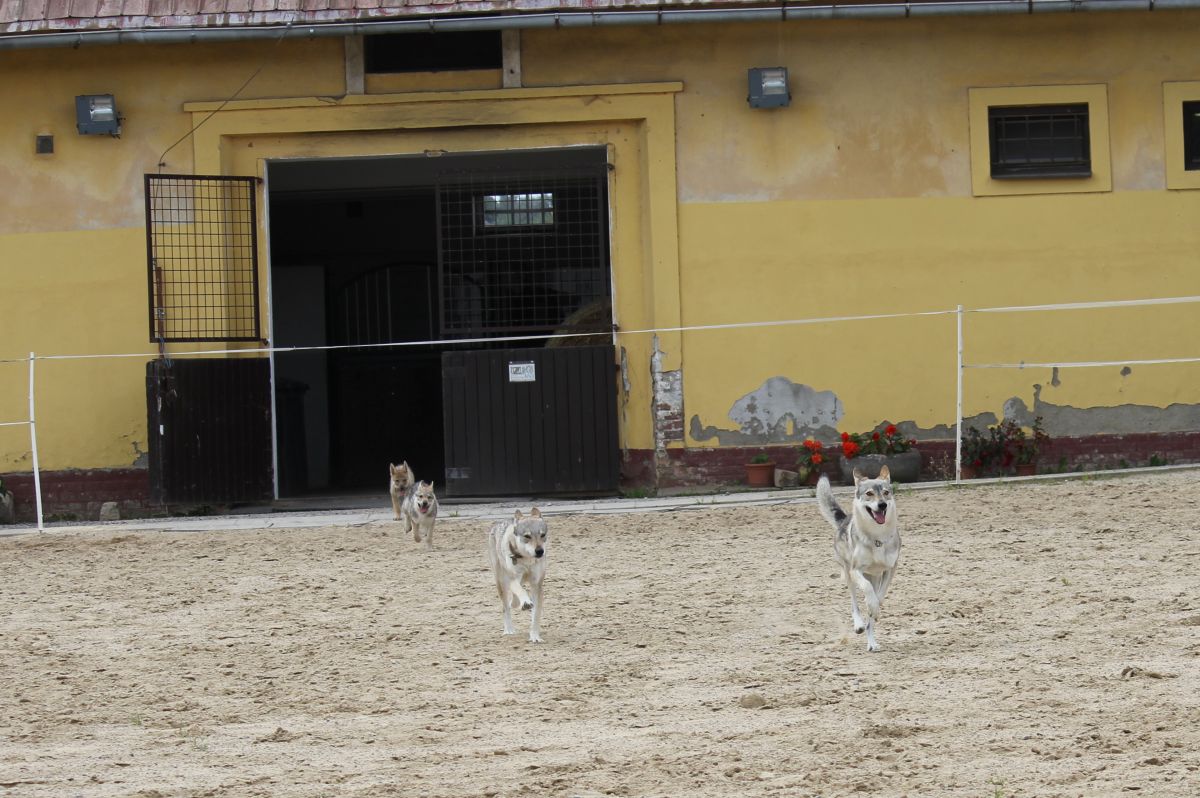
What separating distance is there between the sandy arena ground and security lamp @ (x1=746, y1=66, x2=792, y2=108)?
16.1 ft

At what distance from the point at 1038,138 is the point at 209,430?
875 cm

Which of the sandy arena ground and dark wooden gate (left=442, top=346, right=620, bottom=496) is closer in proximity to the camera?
the sandy arena ground

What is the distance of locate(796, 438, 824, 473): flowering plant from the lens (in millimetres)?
15789

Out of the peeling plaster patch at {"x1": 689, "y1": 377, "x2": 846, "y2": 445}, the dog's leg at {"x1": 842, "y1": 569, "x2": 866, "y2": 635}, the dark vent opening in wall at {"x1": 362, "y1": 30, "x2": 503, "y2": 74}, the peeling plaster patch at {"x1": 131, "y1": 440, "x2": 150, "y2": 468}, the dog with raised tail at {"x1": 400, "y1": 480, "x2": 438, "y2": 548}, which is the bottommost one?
the dog's leg at {"x1": 842, "y1": 569, "x2": 866, "y2": 635}

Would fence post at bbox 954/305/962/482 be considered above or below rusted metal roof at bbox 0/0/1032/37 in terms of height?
below

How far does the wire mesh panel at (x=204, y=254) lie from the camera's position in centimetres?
1627

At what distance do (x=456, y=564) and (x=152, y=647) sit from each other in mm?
3112

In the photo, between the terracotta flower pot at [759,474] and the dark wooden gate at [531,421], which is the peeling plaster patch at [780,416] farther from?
the dark wooden gate at [531,421]

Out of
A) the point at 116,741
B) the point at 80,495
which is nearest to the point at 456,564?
the point at 116,741

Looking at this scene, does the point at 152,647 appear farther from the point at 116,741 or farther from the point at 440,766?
the point at 440,766

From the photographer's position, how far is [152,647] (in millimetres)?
9234

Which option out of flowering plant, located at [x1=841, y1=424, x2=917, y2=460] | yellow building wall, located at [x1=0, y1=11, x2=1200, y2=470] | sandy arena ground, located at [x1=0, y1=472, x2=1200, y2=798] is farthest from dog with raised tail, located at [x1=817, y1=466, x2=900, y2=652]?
yellow building wall, located at [x1=0, y1=11, x2=1200, y2=470]

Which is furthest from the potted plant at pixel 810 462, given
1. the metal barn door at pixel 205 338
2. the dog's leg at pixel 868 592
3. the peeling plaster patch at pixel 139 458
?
the dog's leg at pixel 868 592

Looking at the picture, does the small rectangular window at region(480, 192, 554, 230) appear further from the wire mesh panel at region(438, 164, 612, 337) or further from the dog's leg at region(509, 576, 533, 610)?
the dog's leg at region(509, 576, 533, 610)
